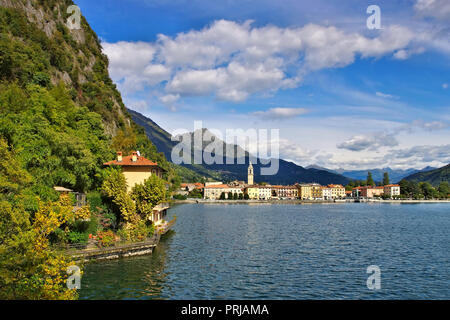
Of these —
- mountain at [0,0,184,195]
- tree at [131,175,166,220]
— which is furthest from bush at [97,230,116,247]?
mountain at [0,0,184,195]

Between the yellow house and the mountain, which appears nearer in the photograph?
the mountain

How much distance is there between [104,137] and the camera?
5991 cm

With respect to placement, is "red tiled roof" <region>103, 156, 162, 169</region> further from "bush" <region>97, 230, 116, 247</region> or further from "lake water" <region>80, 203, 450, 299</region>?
"lake water" <region>80, 203, 450, 299</region>

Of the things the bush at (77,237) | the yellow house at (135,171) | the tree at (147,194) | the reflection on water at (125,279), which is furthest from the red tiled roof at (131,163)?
the reflection on water at (125,279)

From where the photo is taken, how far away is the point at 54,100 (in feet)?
167

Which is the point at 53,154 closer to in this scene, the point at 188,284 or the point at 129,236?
the point at 129,236

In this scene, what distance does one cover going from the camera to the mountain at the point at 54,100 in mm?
37219

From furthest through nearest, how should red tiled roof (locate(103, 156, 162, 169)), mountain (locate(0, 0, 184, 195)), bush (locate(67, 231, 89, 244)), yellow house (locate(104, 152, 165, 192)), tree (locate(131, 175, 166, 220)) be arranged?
yellow house (locate(104, 152, 165, 192))
red tiled roof (locate(103, 156, 162, 169))
tree (locate(131, 175, 166, 220))
mountain (locate(0, 0, 184, 195))
bush (locate(67, 231, 89, 244))

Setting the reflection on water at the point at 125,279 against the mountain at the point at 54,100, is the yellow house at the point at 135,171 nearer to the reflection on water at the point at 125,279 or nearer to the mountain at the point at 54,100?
the mountain at the point at 54,100

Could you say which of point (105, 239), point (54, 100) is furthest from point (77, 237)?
point (54, 100)

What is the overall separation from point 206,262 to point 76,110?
3717 centimetres

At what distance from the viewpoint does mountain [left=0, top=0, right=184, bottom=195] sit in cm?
3722

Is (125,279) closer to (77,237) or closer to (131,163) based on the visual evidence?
(77,237)
